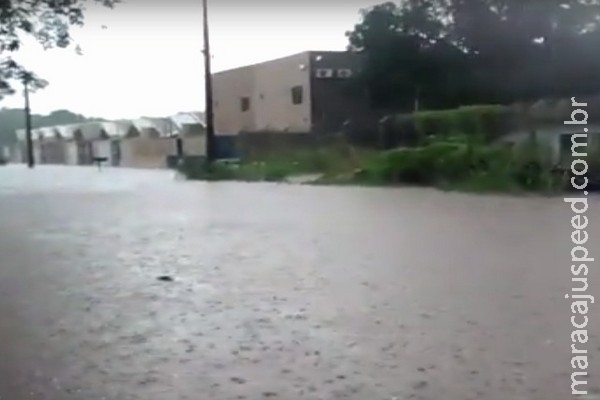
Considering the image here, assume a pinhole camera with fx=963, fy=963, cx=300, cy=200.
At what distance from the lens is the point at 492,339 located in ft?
12.4

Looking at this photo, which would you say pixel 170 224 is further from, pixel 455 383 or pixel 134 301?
pixel 455 383

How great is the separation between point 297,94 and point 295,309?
25.8 m

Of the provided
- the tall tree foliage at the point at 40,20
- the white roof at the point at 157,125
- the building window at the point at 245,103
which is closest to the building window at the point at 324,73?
the building window at the point at 245,103

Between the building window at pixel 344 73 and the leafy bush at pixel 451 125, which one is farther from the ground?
the building window at pixel 344 73

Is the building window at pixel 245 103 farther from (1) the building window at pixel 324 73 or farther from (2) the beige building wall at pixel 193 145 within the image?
(1) the building window at pixel 324 73

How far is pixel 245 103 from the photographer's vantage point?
33438 millimetres

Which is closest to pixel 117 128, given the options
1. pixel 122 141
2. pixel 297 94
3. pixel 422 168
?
pixel 122 141

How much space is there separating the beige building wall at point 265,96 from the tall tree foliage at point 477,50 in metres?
3.66

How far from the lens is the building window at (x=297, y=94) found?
29.8 metres

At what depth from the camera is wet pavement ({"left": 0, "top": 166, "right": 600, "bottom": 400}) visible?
10.6ft

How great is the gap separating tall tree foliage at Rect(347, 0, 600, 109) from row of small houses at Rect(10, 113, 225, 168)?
30.3 ft

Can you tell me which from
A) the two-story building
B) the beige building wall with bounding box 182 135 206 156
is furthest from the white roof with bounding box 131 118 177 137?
the two-story building

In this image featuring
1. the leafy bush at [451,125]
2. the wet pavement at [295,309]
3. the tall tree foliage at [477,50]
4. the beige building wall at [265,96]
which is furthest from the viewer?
the beige building wall at [265,96]

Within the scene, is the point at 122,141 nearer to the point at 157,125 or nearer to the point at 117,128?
the point at 117,128
